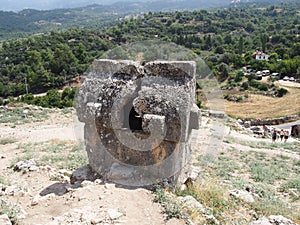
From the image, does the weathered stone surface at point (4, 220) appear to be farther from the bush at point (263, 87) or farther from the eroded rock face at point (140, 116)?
the bush at point (263, 87)

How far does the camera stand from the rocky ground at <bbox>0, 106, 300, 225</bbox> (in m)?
5.27

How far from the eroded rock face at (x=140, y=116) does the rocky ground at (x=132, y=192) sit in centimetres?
67

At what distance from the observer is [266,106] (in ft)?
128

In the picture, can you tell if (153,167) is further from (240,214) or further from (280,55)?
(280,55)

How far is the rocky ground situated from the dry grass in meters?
21.2

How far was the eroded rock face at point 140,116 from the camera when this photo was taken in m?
6.24

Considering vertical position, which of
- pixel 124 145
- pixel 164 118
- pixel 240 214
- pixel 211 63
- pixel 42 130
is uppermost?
→ pixel 164 118

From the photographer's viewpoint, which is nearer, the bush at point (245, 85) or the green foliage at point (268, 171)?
the green foliage at point (268, 171)

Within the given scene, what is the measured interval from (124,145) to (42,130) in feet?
33.9

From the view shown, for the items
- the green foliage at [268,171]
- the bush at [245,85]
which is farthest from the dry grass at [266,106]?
the green foliage at [268,171]

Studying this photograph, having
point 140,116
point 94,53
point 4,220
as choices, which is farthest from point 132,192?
point 94,53

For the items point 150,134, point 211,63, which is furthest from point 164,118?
point 211,63

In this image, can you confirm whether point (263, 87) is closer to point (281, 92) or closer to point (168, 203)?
point (281, 92)

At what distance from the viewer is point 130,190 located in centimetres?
614
